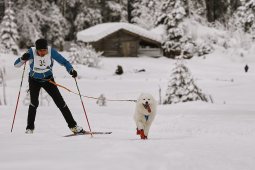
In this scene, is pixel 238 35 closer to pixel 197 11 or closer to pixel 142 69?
pixel 197 11

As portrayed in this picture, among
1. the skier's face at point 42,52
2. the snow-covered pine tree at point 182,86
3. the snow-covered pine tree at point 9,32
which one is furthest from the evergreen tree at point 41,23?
the skier's face at point 42,52

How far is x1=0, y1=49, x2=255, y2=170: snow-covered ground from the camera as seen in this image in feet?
15.0

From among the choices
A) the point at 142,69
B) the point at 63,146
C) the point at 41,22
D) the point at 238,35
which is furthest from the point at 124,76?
the point at 63,146

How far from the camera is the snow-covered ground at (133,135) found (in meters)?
4.56

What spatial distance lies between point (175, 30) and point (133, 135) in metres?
35.0

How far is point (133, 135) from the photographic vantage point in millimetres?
8617

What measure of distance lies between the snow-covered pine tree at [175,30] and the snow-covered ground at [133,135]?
48.7ft

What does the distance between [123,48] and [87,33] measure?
4.10 m

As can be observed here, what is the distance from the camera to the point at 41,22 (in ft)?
156

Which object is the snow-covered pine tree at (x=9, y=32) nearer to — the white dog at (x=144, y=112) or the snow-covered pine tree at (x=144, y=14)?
the snow-covered pine tree at (x=144, y=14)

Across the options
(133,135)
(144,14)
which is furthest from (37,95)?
(144,14)

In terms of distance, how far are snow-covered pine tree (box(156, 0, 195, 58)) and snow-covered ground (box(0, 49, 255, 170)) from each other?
14858mm

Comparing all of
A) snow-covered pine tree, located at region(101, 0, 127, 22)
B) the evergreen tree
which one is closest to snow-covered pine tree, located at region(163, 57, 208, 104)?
the evergreen tree

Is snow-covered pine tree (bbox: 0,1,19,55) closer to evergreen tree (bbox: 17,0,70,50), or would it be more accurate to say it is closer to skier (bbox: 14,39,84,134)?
evergreen tree (bbox: 17,0,70,50)
